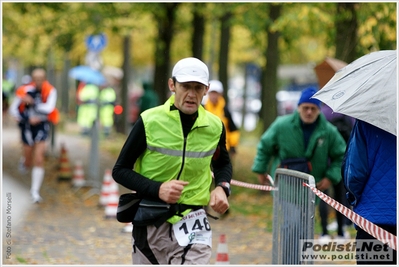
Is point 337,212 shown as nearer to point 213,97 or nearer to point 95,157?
point 213,97

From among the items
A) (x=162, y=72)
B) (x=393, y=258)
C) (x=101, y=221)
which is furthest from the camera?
(x=162, y=72)

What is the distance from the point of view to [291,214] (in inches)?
284

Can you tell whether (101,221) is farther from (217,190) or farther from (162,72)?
(162,72)

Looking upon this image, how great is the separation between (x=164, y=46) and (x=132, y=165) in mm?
17051

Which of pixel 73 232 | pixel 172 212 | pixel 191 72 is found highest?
pixel 191 72

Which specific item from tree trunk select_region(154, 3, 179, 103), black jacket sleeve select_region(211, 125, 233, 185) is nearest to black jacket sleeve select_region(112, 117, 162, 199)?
black jacket sleeve select_region(211, 125, 233, 185)

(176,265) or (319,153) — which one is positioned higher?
(319,153)

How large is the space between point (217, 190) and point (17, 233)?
21.3 ft

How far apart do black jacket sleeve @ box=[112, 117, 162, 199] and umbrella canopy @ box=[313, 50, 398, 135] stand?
1.27 metres

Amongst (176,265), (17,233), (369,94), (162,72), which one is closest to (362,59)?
(369,94)

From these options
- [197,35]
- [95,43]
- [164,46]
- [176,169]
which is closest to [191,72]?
[176,169]

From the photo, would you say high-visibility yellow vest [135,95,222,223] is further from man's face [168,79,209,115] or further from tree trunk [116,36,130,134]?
tree trunk [116,36,130,134]

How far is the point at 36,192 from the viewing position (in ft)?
47.7

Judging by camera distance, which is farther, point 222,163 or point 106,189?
point 106,189
